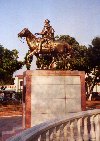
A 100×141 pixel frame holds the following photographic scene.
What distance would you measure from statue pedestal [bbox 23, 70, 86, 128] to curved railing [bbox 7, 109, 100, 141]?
5063 millimetres

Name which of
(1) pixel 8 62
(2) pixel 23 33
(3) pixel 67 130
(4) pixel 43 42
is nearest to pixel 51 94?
(4) pixel 43 42

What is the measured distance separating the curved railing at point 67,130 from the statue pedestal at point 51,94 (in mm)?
5063

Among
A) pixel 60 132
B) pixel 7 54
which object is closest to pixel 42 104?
pixel 60 132

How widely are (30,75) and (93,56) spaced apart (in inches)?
1142

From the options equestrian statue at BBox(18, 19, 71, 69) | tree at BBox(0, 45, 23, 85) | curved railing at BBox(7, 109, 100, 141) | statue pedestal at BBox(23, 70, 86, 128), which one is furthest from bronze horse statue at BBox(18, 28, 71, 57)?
tree at BBox(0, 45, 23, 85)

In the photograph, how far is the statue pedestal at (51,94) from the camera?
1207cm

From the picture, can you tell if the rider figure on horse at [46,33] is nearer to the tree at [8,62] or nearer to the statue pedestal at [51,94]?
the statue pedestal at [51,94]

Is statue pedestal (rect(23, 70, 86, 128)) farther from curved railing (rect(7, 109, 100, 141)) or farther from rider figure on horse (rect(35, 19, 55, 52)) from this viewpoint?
curved railing (rect(7, 109, 100, 141))

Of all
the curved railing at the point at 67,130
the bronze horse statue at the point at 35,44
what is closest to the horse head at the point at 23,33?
the bronze horse statue at the point at 35,44

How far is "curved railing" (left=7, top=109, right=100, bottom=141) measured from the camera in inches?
136

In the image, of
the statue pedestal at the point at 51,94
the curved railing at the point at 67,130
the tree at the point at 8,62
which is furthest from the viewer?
the tree at the point at 8,62

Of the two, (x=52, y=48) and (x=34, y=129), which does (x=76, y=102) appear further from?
(x=34, y=129)

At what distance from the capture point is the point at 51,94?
12266 millimetres

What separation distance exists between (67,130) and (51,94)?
661 centimetres
